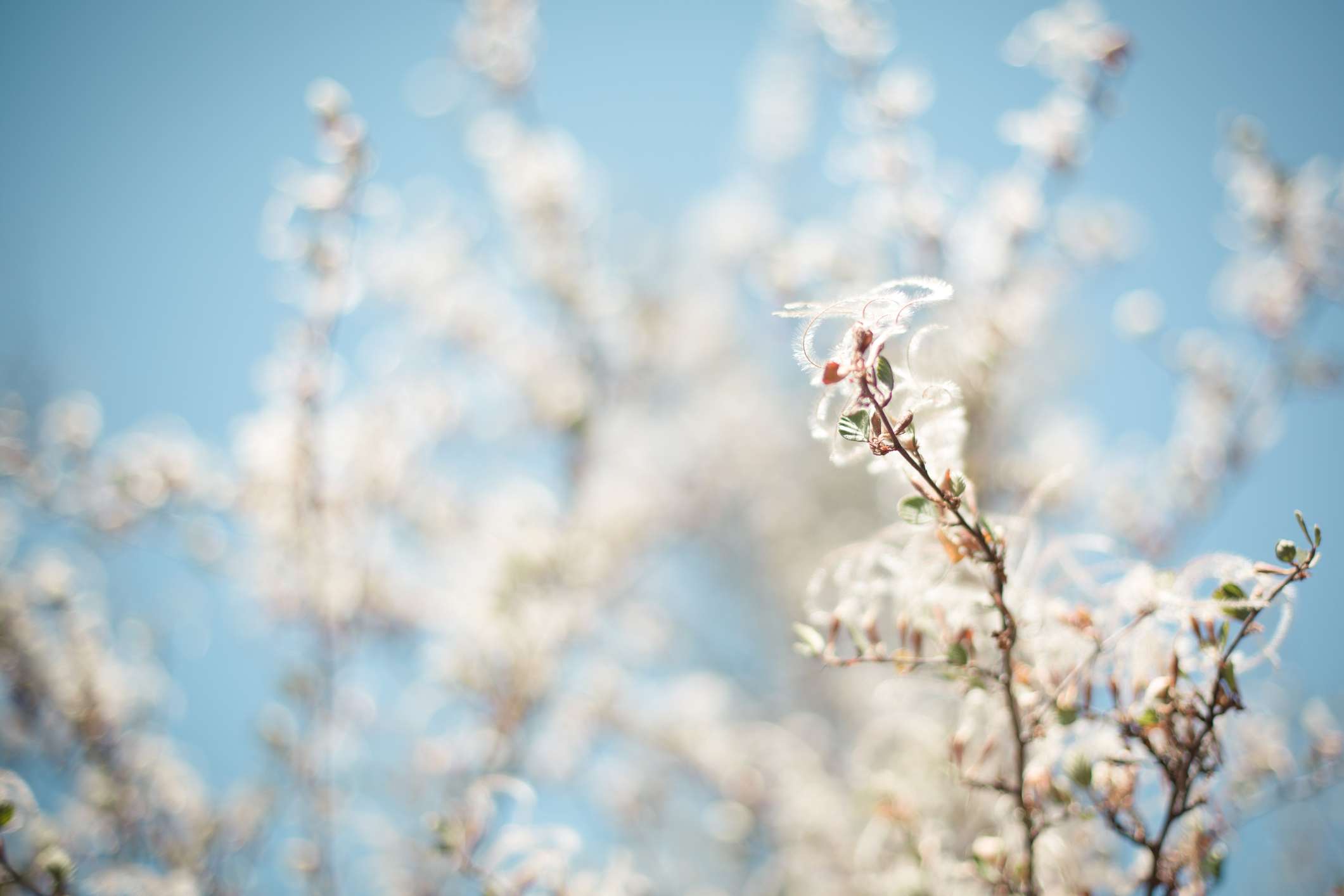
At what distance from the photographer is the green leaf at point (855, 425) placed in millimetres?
655

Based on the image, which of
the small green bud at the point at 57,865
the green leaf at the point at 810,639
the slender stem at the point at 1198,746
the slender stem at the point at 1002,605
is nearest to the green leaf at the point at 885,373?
the slender stem at the point at 1002,605

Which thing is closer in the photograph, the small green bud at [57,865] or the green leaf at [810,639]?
the green leaf at [810,639]

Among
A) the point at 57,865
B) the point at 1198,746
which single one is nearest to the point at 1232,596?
the point at 1198,746

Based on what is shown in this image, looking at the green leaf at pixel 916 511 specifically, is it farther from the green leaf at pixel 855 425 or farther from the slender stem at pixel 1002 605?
the green leaf at pixel 855 425

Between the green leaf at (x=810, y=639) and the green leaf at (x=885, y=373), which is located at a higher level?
the green leaf at (x=885, y=373)

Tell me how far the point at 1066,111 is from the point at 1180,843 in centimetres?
214

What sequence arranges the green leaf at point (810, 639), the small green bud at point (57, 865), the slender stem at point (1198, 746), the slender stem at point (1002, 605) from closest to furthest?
the slender stem at point (1002, 605)
the slender stem at point (1198, 746)
the green leaf at point (810, 639)
the small green bud at point (57, 865)

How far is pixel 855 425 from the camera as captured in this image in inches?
25.8

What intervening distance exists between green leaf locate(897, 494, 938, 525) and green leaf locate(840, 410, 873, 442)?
0.54 ft

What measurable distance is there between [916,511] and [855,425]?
0.64 ft

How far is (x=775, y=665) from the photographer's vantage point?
6145mm

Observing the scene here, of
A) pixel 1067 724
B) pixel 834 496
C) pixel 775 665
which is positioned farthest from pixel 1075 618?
pixel 834 496

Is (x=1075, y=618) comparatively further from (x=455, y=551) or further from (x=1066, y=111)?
(x=455, y=551)

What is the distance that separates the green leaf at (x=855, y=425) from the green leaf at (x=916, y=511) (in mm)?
163
